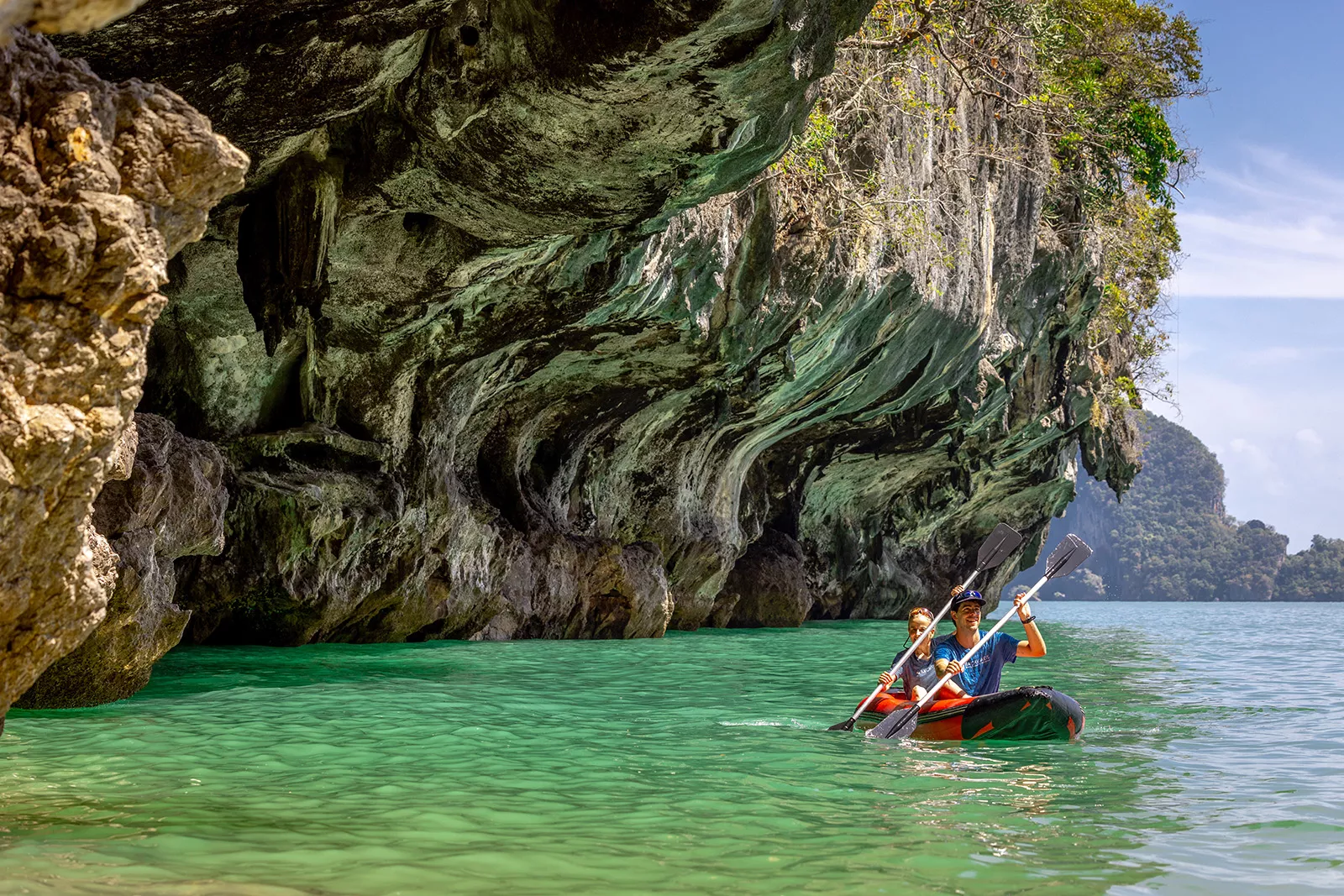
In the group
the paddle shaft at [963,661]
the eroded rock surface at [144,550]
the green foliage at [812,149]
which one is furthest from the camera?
the green foliage at [812,149]

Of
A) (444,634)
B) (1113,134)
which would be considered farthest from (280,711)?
(1113,134)

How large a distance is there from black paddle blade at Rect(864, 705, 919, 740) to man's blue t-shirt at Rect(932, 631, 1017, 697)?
0.65 metres

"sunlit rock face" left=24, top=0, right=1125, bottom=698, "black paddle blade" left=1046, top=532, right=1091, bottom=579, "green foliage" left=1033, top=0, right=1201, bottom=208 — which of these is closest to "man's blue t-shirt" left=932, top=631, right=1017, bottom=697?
"black paddle blade" left=1046, top=532, right=1091, bottom=579

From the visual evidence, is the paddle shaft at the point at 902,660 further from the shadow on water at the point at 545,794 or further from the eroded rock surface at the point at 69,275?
the eroded rock surface at the point at 69,275

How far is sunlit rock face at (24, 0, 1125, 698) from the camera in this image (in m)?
7.50

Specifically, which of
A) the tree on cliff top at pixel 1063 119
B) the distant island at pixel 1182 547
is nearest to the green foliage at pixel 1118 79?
the tree on cliff top at pixel 1063 119

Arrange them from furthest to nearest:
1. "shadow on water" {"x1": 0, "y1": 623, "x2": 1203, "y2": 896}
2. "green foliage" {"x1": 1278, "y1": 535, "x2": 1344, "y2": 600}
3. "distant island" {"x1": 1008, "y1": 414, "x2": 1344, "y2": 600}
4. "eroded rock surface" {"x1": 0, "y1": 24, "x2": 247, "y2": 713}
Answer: "distant island" {"x1": 1008, "y1": 414, "x2": 1344, "y2": 600}
"green foliage" {"x1": 1278, "y1": 535, "x2": 1344, "y2": 600}
"shadow on water" {"x1": 0, "y1": 623, "x2": 1203, "y2": 896}
"eroded rock surface" {"x1": 0, "y1": 24, "x2": 247, "y2": 713}

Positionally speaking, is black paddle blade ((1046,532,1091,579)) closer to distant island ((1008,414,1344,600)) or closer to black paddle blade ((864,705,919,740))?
black paddle blade ((864,705,919,740))

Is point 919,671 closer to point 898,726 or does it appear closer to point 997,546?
point 898,726

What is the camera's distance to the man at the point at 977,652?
8.55 meters

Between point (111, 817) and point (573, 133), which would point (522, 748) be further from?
point (573, 133)

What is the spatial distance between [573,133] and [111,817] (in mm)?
5194

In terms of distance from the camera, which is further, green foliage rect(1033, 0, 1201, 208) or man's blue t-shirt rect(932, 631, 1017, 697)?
green foliage rect(1033, 0, 1201, 208)

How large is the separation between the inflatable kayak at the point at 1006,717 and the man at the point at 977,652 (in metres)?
0.56
